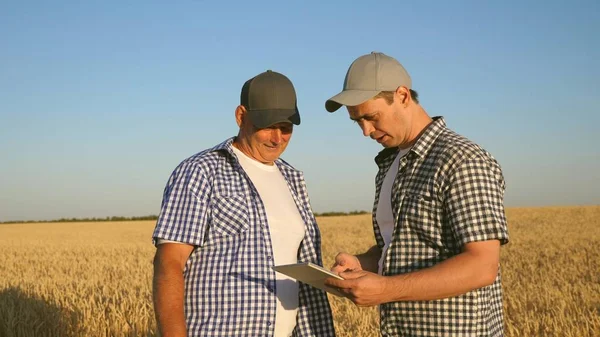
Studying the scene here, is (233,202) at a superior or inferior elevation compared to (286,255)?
superior

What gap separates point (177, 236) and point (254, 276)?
402 mm

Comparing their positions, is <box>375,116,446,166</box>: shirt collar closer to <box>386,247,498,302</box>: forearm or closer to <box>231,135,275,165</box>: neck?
<box>386,247,498,302</box>: forearm

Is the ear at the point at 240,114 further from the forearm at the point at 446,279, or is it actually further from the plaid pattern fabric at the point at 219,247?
the forearm at the point at 446,279

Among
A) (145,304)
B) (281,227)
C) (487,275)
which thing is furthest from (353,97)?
(145,304)

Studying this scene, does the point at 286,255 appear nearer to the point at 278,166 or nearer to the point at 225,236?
the point at 225,236

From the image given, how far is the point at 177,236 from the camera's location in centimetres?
311

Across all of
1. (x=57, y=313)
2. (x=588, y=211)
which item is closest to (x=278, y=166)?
(x=57, y=313)

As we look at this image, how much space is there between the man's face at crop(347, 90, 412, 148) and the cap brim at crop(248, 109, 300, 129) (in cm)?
35

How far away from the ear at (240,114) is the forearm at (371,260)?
35.7 inches

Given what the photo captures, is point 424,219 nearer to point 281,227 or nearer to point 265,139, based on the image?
point 281,227

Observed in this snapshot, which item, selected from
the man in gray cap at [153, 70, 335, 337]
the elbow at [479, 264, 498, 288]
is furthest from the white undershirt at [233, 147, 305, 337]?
the elbow at [479, 264, 498, 288]

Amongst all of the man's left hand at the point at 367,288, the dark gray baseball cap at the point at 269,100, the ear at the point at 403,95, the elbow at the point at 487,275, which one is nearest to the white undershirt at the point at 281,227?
the dark gray baseball cap at the point at 269,100

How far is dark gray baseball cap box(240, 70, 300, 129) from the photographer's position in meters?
3.43

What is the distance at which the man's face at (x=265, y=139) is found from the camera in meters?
3.50
